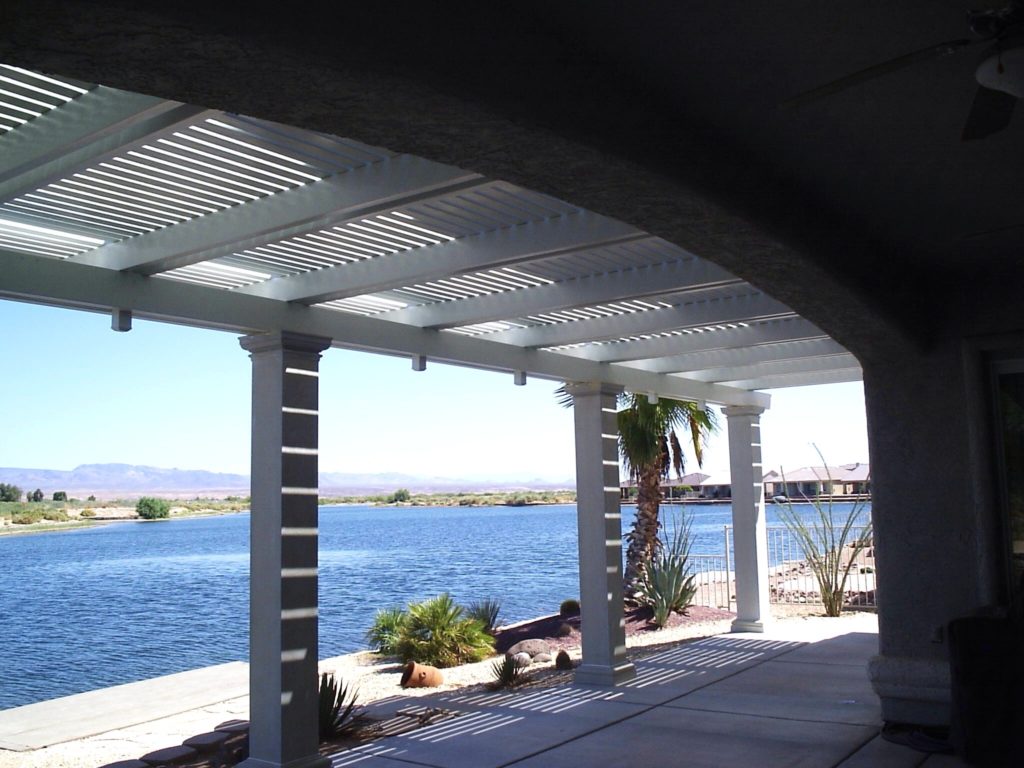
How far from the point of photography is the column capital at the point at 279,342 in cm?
614

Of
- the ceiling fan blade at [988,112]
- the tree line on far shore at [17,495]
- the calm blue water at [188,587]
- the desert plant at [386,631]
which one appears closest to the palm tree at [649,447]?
the calm blue water at [188,587]

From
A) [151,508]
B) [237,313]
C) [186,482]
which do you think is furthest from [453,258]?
[186,482]

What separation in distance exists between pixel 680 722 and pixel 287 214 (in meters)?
4.75

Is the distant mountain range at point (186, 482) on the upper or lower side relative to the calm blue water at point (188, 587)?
upper

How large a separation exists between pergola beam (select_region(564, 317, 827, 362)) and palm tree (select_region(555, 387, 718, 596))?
447 cm

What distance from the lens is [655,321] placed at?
770cm

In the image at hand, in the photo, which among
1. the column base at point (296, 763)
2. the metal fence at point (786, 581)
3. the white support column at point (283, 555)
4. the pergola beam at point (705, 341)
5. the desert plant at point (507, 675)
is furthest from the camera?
the metal fence at point (786, 581)

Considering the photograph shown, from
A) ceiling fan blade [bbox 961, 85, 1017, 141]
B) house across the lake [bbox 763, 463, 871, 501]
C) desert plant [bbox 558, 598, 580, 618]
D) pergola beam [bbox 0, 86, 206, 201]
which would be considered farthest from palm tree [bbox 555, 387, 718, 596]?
ceiling fan blade [bbox 961, 85, 1017, 141]

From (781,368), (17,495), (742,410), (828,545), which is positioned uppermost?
(781,368)

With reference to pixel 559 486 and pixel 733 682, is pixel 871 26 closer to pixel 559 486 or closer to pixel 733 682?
pixel 733 682

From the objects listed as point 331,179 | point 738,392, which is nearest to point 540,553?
point 738,392

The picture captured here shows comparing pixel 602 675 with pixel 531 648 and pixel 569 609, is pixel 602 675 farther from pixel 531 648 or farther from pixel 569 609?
pixel 569 609

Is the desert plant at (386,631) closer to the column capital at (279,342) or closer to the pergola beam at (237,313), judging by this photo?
the pergola beam at (237,313)

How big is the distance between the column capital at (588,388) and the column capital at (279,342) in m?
3.42
